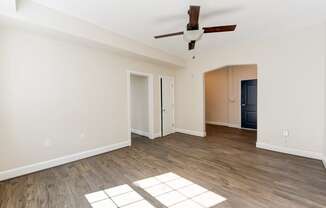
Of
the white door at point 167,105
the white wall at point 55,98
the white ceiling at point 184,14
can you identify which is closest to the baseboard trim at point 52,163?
the white wall at point 55,98

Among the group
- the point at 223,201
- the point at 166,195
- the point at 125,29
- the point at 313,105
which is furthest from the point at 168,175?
the point at 313,105

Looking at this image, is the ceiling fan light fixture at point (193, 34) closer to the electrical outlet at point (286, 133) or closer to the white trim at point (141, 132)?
the electrical outlet at point (286, 133)

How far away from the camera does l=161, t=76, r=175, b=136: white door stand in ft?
19.8

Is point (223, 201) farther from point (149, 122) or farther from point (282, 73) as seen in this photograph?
point (149, 122)

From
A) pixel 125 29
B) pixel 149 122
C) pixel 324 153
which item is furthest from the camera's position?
pixel 149 122

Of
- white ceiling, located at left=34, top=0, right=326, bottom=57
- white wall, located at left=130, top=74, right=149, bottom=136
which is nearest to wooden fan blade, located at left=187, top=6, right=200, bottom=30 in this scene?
white ceiling, located at left=34, top=0, right=326, bottom=57

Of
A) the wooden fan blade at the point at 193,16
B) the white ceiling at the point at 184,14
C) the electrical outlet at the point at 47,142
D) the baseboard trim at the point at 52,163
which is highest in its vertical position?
the white ceiling at the point at 184,14

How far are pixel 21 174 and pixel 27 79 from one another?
5.55ft

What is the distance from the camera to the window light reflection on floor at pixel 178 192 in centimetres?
219

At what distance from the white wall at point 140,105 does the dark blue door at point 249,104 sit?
3.99 m

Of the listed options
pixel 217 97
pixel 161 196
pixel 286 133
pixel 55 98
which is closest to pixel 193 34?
pixel 161 196

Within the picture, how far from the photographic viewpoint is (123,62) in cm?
469

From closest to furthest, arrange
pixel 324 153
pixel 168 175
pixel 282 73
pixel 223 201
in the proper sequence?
pixel 223 201
pixel 168 175
pixel 324 153
pixel 282 73

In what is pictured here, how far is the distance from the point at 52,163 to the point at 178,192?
2610 millimetres
